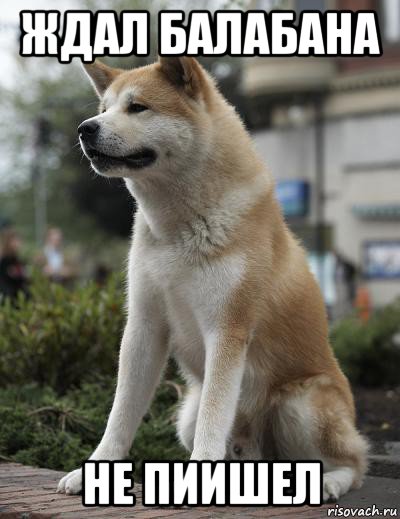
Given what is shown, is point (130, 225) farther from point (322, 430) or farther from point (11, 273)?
point (322, 430)

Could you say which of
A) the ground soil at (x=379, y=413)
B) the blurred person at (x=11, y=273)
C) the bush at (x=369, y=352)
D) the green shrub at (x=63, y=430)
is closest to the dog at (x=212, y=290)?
the green shrub at (x=63, y=430)

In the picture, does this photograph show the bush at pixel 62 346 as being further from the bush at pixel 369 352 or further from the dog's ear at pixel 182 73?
the dog's ear at pixel 182 73

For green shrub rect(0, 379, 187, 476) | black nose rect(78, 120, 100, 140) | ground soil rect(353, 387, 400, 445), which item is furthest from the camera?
ground soil rect(353, 387, 400, 445)

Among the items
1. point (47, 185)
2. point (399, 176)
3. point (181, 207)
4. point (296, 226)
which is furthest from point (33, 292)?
point (47, 185)

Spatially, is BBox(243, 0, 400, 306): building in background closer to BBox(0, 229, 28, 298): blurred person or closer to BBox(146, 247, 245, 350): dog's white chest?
BBox(0, 229, 28, 298): blurred person

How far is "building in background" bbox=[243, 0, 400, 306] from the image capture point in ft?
87.7

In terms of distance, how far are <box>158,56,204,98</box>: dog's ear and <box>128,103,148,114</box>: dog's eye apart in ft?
0.70

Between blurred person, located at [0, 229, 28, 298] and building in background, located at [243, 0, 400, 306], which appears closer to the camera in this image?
blurred person, located at [0, 229, 28, 298]

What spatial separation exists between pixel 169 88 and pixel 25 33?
11.8 ft

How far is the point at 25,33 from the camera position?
310 inches

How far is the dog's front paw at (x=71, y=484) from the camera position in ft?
15.7

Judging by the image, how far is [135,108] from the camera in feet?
15.1

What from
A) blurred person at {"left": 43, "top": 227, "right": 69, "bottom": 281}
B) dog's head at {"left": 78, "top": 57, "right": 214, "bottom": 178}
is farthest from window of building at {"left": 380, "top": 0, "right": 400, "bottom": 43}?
dog's head at {"left": 78, "top": 57, "right": 214, "bottom": 178}

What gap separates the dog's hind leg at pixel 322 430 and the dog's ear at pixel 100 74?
1.80 metres
